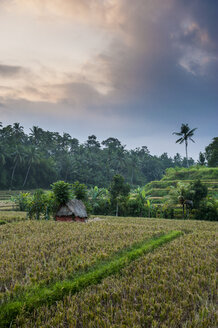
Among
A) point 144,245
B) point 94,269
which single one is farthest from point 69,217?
point 94,269

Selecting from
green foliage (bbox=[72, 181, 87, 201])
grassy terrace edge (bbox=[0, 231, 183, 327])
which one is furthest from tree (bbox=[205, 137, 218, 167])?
grassy terrace edge (bbox=[0, 231, 183, 327])

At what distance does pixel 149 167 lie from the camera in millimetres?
74562

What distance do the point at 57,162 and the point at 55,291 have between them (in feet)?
168

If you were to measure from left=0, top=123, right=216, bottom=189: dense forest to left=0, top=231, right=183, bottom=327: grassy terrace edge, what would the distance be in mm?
41544

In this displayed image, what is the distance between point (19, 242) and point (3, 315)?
398cm

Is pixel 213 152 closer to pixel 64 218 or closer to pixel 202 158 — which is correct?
pixel 202 158

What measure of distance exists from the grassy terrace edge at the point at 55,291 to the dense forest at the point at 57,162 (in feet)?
136

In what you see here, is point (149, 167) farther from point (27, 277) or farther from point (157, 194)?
point (27, 277)

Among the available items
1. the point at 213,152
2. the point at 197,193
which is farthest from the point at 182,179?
the point at 197,193

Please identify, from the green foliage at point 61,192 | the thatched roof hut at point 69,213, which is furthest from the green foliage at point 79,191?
the green foliage at point 61,192

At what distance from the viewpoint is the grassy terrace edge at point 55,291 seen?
10.1 ft

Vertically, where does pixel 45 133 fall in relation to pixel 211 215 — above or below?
above

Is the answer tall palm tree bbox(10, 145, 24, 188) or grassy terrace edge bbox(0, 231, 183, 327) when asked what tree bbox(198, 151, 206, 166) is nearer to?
tall palm tree bbox(10, 145, 24, 188)

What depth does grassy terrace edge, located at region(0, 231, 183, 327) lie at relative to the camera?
306 centimetres
